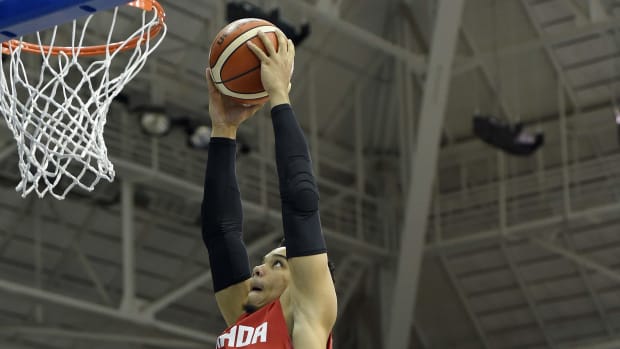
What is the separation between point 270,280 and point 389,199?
63.9 feet

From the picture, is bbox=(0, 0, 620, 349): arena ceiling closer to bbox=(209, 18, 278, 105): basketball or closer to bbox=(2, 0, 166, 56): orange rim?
bbox=(2, 0, 166, 56): orange rim

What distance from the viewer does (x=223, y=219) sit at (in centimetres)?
538

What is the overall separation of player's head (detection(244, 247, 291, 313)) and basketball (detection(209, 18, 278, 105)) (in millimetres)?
608

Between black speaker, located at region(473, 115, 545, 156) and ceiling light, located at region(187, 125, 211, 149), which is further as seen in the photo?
black speaker, located at region(473, 115, 545, 156)

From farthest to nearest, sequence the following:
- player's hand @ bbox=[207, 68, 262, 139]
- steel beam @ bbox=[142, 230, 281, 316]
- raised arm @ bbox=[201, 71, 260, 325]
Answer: steel beam @ bbox=[142, 230, 281, 316] → player's hand @ bbox=[207, 68, 262, 139] → raised arm @ bbox=[201, 71, 260, 325]

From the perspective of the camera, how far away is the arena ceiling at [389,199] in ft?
67.3

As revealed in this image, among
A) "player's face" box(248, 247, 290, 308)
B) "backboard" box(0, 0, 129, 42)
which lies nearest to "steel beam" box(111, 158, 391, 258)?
"backboard" box(0, 0, 129, 42)

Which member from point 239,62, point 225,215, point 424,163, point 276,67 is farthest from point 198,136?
point 276,67

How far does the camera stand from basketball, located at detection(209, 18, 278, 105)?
516 centimetres

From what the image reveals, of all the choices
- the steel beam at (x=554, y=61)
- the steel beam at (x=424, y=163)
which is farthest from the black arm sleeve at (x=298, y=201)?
the steel beam at (x=554, y=61)

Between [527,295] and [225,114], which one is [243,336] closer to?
[225,114]

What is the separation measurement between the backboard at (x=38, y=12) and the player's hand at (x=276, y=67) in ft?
2.19

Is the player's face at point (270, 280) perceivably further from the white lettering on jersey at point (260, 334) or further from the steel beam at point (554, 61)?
the steel beam at point (554, 61)

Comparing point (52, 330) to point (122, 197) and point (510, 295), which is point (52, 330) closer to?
point (122, 197)
